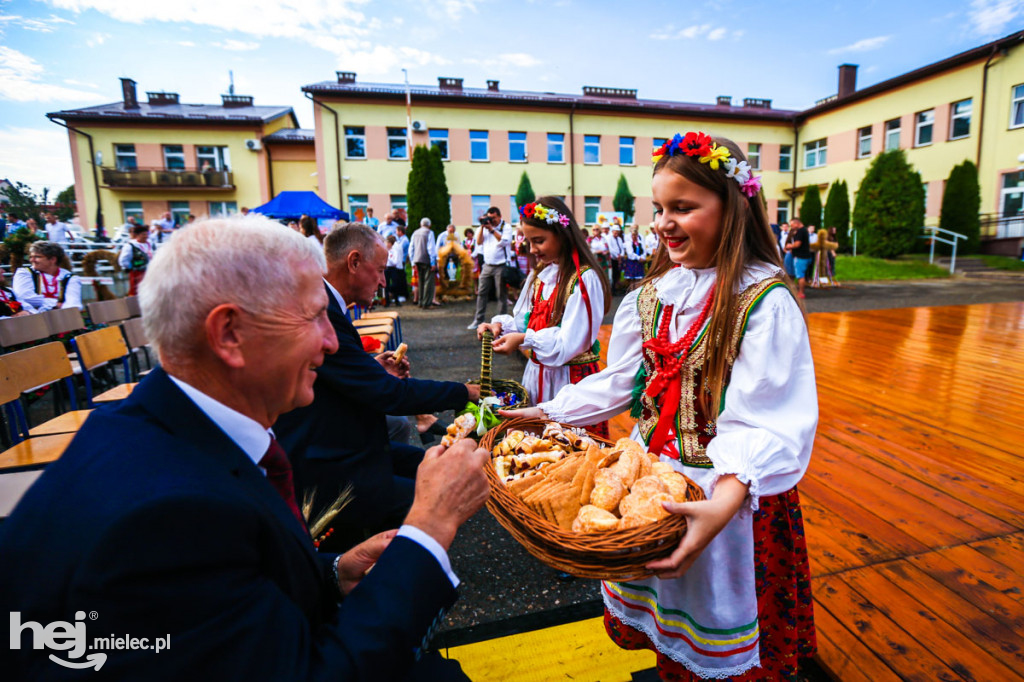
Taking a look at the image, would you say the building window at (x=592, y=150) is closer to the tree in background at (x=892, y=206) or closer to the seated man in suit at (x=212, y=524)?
the tree in background at (x=892, y=206)

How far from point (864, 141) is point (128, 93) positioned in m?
39.1

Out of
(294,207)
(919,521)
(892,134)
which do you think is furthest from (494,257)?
(892,134)

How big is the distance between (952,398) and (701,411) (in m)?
4.76

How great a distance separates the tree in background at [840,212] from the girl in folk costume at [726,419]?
2619 centimetres

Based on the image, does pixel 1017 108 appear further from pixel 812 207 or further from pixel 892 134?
pixel 812 207

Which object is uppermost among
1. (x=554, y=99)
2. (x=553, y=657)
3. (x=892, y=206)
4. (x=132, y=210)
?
(x=554, y=99)

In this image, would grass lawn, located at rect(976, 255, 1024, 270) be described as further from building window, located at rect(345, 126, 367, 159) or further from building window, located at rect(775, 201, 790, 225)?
building window, located at rect(345, 126, 367, 159)

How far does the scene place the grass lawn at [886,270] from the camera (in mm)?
17391

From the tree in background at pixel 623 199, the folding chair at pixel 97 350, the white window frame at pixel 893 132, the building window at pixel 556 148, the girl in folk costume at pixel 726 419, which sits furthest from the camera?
the building window at pixel 556 148

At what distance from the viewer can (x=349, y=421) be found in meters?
2.20

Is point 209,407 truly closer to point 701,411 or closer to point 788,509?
point 701,411

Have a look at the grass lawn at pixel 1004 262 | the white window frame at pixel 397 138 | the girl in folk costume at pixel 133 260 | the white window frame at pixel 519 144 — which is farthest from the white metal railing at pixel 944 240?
the girl in folk costume at pixel 133 260

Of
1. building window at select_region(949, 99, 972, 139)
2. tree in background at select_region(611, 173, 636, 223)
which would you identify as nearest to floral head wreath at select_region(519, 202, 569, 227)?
tree in background at select_region(611, 173, 636, 223)

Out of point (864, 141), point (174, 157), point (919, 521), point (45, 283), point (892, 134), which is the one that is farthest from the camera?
point (174, 157)
